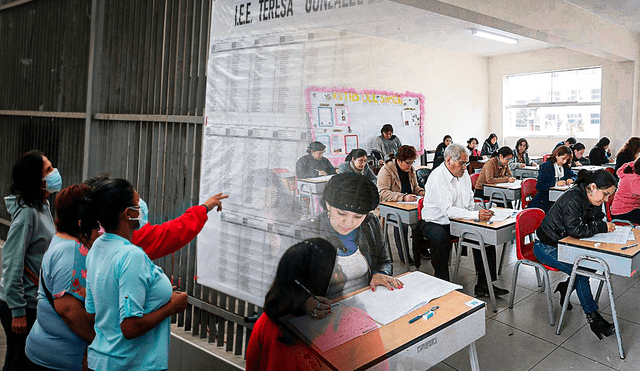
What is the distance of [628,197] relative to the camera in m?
3.59

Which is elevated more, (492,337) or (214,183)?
(214,183)

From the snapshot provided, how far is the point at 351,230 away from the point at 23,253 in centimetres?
169

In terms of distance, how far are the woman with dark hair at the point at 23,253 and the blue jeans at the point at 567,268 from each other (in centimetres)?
269

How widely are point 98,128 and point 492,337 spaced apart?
2423mm

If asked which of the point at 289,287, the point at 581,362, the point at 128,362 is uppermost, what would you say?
the point at 289,287

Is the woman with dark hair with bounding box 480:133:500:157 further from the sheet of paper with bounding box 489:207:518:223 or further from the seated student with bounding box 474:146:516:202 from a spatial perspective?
the sheet of paper with bounding box 489:207:518:223

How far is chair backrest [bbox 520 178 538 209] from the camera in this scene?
4402 millimetres

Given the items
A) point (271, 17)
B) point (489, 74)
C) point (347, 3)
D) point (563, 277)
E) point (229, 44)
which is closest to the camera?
point (347, 3)

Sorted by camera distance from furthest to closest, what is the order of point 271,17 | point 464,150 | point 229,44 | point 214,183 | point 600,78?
point 600,78 → point 464,150 → point 214,183 → point 229,44 → point 271,17

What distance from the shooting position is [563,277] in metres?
3.16

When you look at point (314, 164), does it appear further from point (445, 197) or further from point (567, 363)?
point (445, 197)

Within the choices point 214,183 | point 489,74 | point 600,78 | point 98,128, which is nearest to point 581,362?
point 214,183

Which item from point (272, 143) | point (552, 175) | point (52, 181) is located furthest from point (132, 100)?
point (552, 175)

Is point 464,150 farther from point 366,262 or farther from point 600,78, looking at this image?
point 600,78
